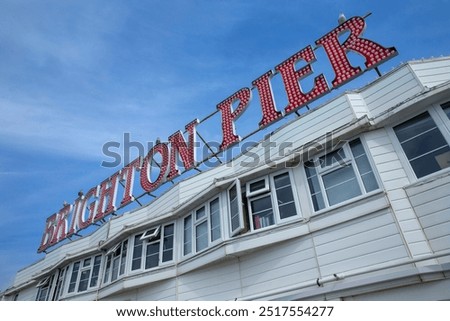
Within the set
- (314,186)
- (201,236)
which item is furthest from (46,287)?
(314,186)

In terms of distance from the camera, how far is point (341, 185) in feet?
26.1

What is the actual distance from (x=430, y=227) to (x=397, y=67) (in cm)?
453

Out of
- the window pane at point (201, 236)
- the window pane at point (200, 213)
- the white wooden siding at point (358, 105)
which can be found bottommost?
the window pane at point (201, 236)

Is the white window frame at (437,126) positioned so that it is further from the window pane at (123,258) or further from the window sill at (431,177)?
the window pane at (123,258)

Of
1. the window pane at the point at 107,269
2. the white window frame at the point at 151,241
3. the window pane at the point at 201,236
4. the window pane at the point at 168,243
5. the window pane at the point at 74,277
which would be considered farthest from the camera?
the window pane at the point at 74,277

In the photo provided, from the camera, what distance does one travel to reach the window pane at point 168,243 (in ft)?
36.8

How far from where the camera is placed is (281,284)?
25.6ft

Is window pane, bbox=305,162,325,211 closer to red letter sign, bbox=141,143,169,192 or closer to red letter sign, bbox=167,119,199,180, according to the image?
red letter sign, bbox=167,119,199,180

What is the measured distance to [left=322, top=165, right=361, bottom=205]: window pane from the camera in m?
7.73

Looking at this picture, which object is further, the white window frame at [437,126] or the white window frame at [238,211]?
the white window frame at [238,211]

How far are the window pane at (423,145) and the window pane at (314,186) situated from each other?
7.76 feet

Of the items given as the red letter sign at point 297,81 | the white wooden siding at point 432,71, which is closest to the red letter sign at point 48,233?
the red letter sign at point 297,81
